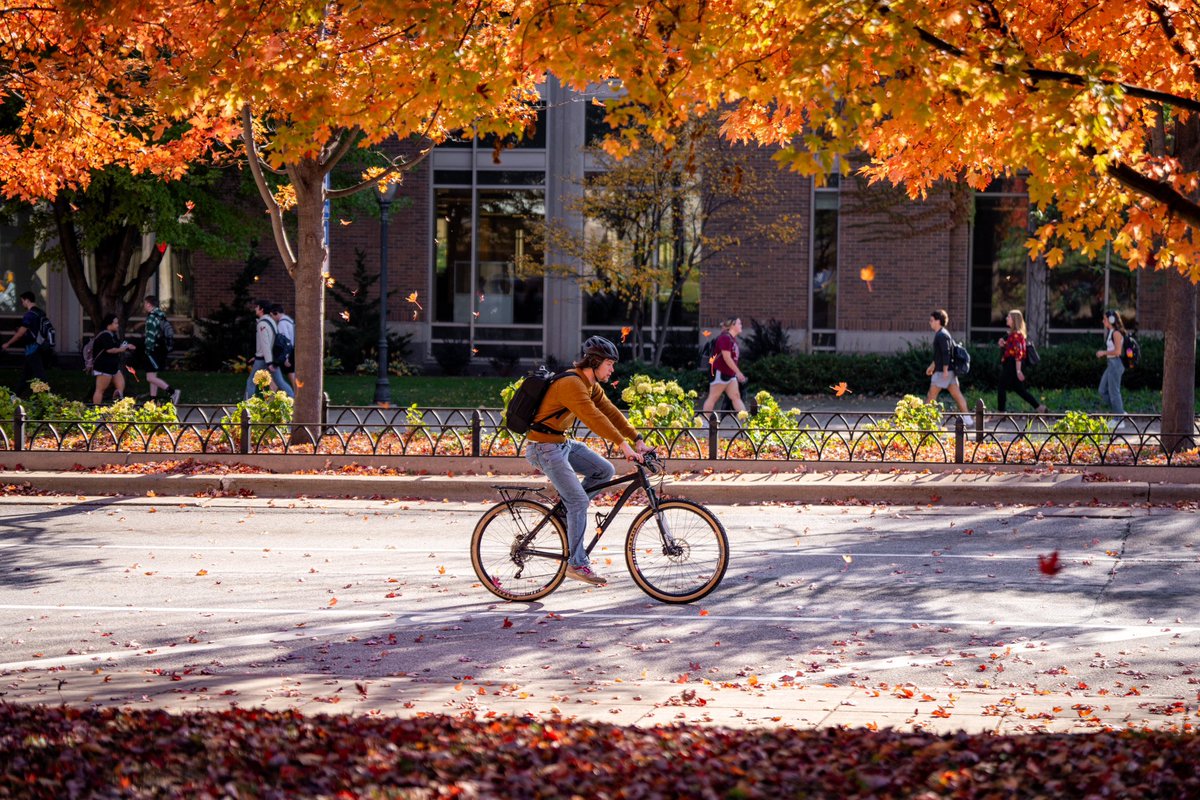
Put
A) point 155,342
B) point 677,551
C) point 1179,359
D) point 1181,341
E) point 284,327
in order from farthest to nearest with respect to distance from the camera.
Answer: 1. point 155,342
2. point 284,327
3. point 1181,341
4. point 1179,359
5. point 677,551

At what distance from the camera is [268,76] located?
28.8 ft

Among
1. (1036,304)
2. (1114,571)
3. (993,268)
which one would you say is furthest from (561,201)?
(1114,571)

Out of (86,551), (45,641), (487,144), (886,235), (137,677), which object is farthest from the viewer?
(487,144)

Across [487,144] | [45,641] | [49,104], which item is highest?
[487,144]

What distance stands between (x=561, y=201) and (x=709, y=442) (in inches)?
695

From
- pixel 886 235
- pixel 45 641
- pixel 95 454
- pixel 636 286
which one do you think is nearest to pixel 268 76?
pixel 45 641

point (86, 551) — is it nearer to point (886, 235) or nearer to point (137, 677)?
point (137, 677)

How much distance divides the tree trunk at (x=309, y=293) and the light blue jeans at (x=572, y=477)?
24.3 feet

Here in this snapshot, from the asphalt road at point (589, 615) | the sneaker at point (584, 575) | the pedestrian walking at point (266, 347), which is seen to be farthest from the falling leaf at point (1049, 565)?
the pedestrian walking at point (266, 347)

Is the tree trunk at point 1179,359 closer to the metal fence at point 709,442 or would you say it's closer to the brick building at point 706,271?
the metal fence at point 709,442

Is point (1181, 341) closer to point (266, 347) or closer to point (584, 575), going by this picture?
point (584, 575)

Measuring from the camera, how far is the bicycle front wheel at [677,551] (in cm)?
891

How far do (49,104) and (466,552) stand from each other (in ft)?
21.5

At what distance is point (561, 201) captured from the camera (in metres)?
31.4
